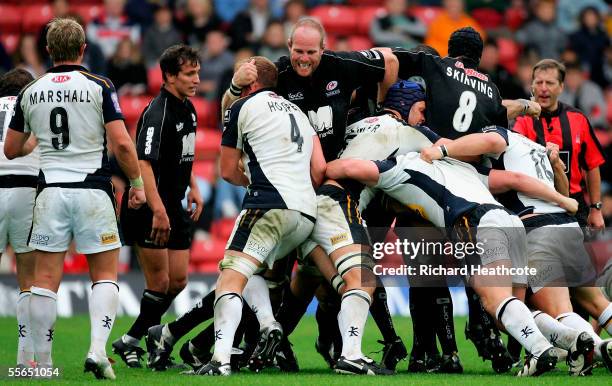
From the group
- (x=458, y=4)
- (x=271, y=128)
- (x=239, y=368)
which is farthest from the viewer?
(x=458, y=4)

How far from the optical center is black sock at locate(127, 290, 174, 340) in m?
9.19

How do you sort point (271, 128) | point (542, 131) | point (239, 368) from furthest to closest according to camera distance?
point (542, 131) < point (239, 368) < point (271, 128)

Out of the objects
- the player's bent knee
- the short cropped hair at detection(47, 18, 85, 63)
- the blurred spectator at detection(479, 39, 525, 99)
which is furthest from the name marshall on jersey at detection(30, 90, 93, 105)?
the blurred spectator at detection(479, 39, 525, 99)

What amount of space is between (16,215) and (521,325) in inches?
157

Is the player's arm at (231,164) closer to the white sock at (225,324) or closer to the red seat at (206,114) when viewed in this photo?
the white sock at (225,324)

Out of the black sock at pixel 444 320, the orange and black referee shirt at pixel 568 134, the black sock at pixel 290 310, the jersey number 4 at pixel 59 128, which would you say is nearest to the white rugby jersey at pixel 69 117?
the jersey number 4 at pixel 59 128

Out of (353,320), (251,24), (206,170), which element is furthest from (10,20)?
(353,320)

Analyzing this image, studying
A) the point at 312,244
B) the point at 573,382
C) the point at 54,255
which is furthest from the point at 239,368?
the point at 573,382

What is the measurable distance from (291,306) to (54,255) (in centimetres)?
222

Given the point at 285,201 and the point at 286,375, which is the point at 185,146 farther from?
the point at 286,375

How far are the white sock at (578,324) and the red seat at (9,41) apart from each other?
12349 millimetres

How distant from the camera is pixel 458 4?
18.0 metres

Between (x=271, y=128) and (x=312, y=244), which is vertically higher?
(x=271, y=128)

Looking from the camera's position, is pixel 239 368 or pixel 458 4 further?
pixel 458 4
